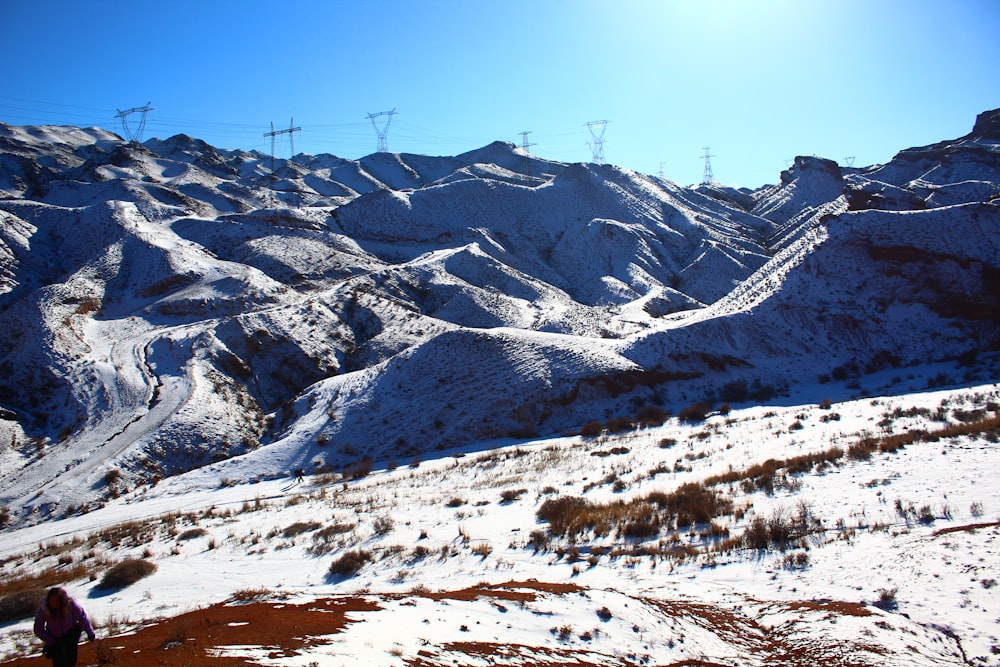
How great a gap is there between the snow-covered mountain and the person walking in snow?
20.2 m

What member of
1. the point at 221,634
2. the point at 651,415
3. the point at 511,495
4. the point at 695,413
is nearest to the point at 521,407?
the point at 651,415

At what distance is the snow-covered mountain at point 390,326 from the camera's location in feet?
97.0

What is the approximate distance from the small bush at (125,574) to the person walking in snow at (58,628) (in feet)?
19.9

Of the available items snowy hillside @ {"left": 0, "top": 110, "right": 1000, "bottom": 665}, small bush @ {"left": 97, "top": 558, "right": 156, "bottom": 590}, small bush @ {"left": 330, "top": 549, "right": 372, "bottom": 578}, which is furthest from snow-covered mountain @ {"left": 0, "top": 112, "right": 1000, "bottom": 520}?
small bush @ {"left": 330, "top": 549, "right": 372, "bottom": 578}

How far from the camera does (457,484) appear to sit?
A: 2075cm

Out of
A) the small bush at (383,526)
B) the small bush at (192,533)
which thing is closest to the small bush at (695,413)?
the small bush at (383,526)

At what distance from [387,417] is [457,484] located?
10942 mm

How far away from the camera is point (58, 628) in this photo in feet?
22.3

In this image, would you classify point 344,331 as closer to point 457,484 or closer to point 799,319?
point 457,484

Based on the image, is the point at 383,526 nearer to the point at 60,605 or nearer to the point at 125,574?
the point at 125,574

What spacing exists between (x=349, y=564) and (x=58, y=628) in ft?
19.4

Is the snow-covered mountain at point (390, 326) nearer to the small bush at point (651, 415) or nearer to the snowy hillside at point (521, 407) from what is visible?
the snowy hillside at point (521, 407)

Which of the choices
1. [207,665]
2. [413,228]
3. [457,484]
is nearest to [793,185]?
[413,228]

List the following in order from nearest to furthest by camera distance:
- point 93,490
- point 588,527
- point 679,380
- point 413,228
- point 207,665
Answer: point 207,665 < point 588,527 < point 93,490 < point 679,380 < point 413,228
